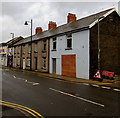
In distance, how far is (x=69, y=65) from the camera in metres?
17.2

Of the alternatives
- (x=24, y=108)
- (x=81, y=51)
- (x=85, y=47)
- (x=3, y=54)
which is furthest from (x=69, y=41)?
(x=3, y=54)

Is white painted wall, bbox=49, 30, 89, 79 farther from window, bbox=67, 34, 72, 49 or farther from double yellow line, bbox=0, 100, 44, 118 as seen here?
double yellow line, bbox=0, 100, 44, 118

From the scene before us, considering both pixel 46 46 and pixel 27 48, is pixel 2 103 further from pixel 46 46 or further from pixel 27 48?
pixel 27 48

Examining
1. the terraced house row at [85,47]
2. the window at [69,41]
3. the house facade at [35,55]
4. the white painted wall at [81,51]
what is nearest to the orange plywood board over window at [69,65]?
the terraced house row at [85,47]

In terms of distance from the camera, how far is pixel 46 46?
22359 mm

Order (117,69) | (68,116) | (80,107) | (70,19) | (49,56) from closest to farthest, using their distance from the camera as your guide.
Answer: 1. (68,116)
2. (80,107)
3. (117,69)
4. (49,56)
5. (70,19)

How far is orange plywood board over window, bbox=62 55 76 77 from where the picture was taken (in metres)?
16.5

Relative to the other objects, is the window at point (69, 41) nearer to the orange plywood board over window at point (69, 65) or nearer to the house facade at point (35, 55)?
the orange plywood board over window at point (69, 65)

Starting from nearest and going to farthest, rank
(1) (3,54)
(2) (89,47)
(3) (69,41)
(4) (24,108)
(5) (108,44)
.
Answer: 1. (4) (24,108)
2. (2) (89,47)
3. (5) (108,44)
4. (3) (69,41)
5. (1) (3,54)

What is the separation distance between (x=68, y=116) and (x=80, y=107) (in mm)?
1164

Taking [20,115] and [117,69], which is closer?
[20,115]

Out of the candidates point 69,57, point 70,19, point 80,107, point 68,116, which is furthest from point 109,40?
point 68,116

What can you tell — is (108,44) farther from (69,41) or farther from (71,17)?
(71,17)

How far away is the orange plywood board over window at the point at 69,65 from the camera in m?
16.5
